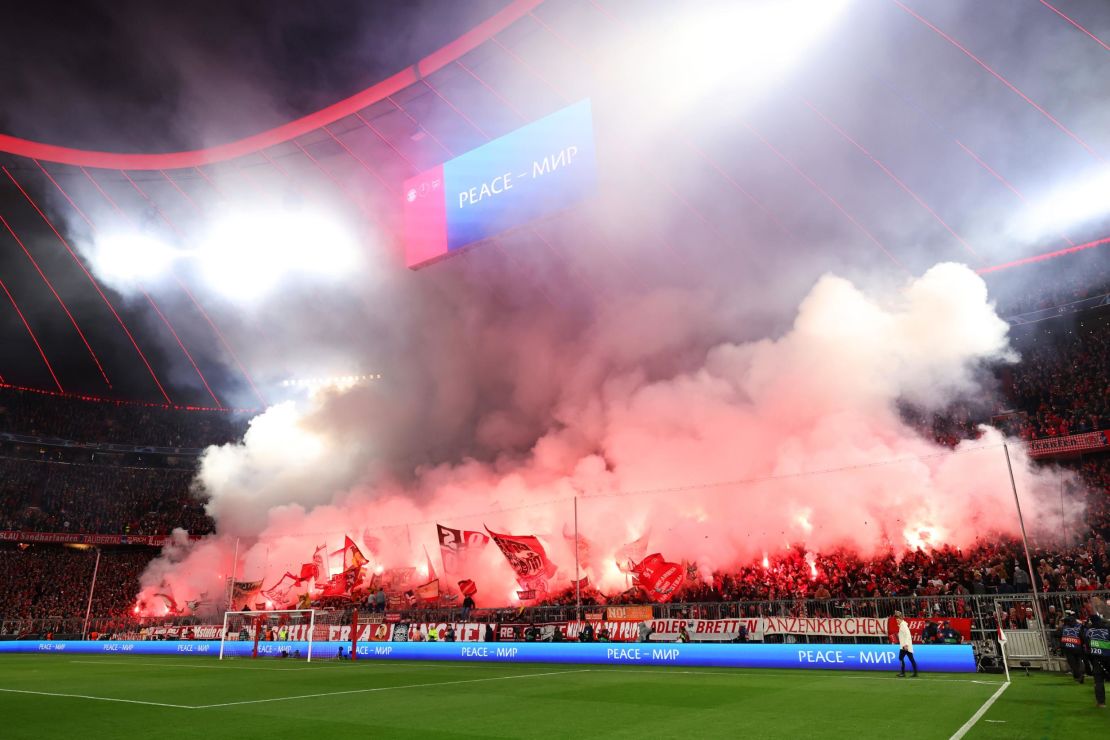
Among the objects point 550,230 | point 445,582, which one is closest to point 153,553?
point 445,582

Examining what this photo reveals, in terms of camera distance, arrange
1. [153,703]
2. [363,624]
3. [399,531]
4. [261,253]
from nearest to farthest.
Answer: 1. [153,703]
2. [363,624]
3. [261,253]
4. [399,531]

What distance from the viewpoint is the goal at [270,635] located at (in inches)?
1077

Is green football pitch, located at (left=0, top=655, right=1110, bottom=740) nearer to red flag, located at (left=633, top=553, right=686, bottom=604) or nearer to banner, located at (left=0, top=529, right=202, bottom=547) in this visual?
red flag, located at (left=633, top=553, right=686, bottom=604)

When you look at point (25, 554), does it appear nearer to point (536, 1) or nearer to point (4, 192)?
point (4, 192)

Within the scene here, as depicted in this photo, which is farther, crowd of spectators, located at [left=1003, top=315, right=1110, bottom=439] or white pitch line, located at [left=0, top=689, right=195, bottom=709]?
crowd of spectators, located at [left=1003, top=315, right=1110, bottom=439]

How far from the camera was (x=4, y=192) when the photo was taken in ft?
111

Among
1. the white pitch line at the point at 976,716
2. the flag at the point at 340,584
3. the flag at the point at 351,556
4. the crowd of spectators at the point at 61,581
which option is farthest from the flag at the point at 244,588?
the white pitch line at the point at 976,716

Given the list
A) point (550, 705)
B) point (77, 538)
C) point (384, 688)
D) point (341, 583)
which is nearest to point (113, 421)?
point (77, 538)

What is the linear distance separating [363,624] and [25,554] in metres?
34.4

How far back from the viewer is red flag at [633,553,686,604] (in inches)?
1209

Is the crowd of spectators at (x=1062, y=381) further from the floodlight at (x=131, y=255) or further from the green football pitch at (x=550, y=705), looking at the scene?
the floodlight at (x=131, y=255)

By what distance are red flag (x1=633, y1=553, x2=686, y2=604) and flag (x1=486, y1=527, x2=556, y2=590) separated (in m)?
5.92

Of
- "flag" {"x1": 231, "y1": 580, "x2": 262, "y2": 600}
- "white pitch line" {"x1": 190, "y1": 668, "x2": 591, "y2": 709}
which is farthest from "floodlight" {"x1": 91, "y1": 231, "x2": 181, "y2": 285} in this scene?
"white pitch line" {"x1": 190, "y1": 668, "x2": 591, "y2": 709}

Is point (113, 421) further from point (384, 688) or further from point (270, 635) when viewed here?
point (384, 688)
